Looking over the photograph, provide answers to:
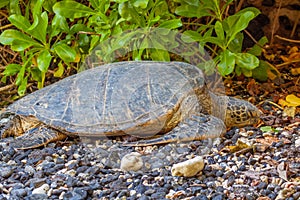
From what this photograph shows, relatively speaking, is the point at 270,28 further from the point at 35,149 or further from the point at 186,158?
the point at 35,149

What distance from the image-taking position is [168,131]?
8.79 feet

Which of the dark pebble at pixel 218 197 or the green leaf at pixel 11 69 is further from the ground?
the green leaf at pixel 11 69

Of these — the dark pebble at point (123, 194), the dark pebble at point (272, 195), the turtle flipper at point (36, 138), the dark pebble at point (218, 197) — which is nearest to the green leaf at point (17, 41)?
the turtle flipper at point (36, 138)

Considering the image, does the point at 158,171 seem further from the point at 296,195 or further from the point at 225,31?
the point at 225,31

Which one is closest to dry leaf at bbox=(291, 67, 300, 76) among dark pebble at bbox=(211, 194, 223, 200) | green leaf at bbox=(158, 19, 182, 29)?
green leaf at bbox=(158, 19, 182, 29)

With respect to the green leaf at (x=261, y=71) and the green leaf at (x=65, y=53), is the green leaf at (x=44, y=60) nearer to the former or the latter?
the green leaf at (x=65, y=53)

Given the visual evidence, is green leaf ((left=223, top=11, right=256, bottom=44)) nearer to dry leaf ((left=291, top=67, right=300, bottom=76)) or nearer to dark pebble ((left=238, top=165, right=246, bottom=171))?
dry leaf ((left=291, top=67, right=300, bottom=76))

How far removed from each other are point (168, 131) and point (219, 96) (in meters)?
0.45

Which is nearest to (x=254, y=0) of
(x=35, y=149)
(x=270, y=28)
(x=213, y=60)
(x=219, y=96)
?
(x=270, y=28)

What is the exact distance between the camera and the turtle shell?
103 inches

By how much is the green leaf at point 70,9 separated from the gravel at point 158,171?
75 centimetres

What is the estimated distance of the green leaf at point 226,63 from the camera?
2876mm

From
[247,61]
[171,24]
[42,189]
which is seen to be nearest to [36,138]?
[42,189]

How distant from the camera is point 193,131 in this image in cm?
254
